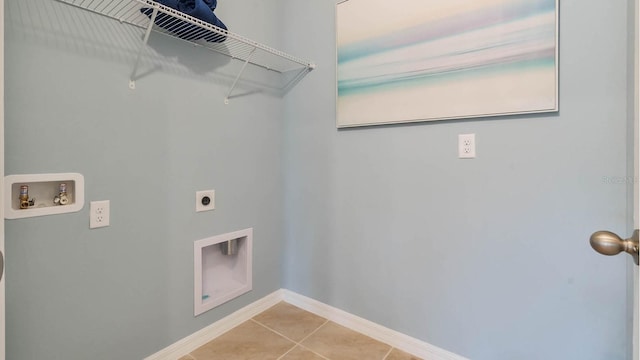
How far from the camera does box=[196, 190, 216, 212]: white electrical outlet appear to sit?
64.8 inches

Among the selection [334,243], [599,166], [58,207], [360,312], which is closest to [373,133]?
[334,243]

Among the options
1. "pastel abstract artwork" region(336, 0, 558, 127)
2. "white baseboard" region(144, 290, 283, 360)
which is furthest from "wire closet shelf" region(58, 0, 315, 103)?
"white baseboard" region(144, 290, 283, 360)

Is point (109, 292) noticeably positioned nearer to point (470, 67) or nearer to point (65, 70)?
point (65, 70)

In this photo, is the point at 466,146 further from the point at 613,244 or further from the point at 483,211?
the point at 613,244

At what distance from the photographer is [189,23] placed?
138 centimetres

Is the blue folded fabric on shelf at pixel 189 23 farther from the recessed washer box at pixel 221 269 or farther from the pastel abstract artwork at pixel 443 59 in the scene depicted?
the recessed washer box at pixel 221 269

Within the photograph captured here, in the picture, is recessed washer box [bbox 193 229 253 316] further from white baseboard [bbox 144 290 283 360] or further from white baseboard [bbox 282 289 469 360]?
white baseboard [bbox 282 289 469 360]

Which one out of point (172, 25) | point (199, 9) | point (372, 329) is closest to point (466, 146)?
point (372, 329)

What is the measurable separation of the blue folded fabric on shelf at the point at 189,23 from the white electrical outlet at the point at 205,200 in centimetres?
83

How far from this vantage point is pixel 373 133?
171 cm

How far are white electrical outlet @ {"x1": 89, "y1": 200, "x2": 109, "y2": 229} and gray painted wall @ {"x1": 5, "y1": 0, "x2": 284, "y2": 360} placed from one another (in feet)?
0.07

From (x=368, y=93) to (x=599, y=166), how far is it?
1.07 meters

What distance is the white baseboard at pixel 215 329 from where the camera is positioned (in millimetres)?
1548

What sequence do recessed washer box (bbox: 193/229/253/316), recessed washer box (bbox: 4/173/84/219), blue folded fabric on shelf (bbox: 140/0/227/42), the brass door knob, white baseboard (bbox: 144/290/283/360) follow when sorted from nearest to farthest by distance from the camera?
1. the brass door knob
2. recessed washer box (bbox: 4/173/84/219)
3. blue folded fabric on shelf (bbox: 140/0/227/42)
4. white baseboard (bbox: 144/290/283/360)
5. recessed washer box (bbox: 193/229/253/316)
